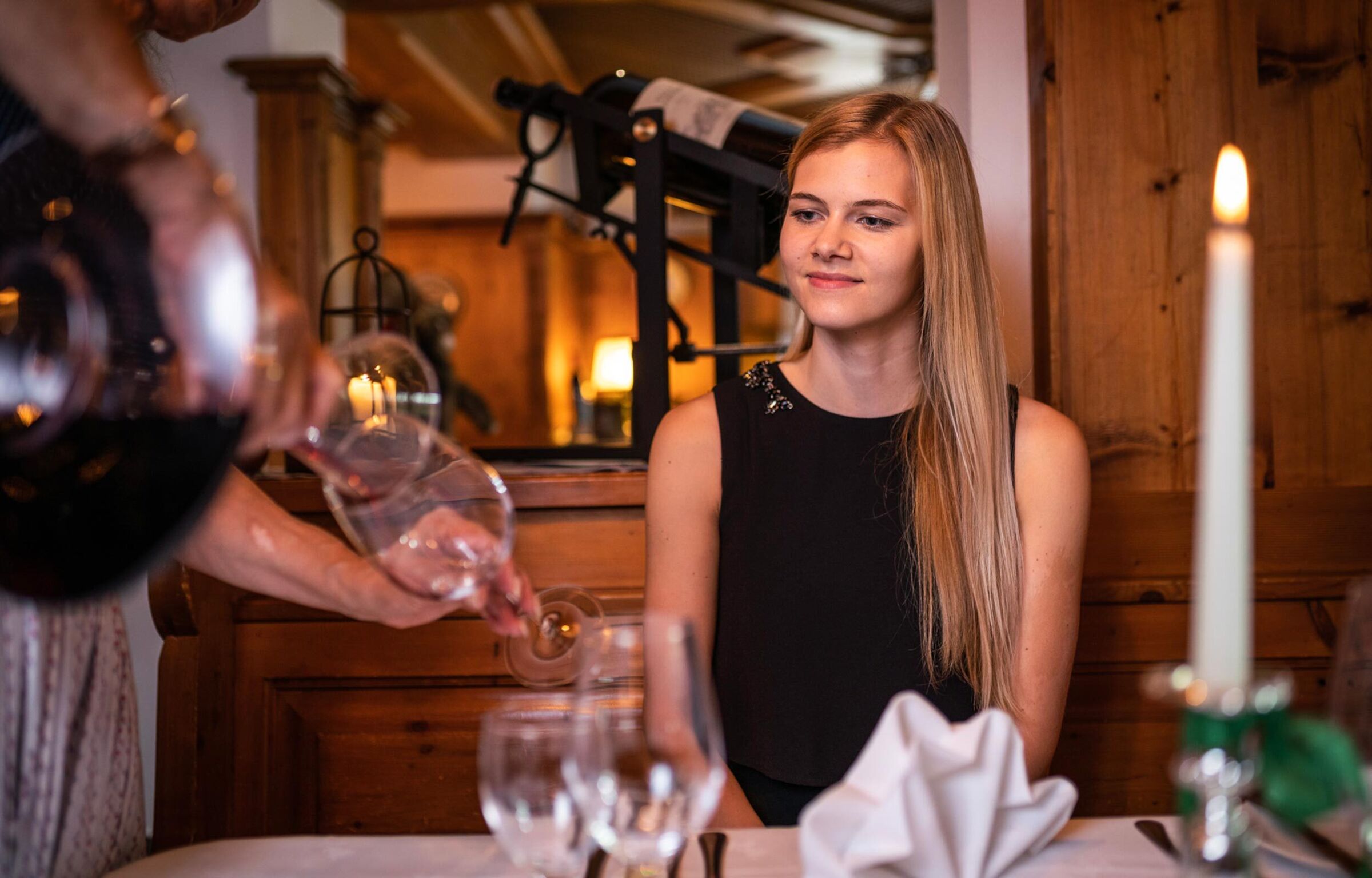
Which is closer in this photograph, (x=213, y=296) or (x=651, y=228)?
(x=213, y=296)

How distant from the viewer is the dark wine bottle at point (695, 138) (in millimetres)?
1653

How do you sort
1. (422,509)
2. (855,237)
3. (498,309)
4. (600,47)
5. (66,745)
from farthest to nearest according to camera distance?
(498,309)
(600,47)
(855,237)
(66,745)
(422,509)

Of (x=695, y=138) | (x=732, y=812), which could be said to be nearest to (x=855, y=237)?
(x=695, y=138)

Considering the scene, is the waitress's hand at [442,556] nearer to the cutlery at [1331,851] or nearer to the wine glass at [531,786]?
the wine glass at [531,786]

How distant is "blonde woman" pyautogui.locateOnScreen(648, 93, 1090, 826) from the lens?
48.6 inches

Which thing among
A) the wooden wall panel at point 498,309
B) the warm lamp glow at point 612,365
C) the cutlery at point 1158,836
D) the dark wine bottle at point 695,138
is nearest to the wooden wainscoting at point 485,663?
the dark wine bottle at point 695,138

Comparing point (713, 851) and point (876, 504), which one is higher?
point (876, 504)

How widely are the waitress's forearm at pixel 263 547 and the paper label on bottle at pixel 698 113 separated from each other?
961mm

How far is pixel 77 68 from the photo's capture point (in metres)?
0.53

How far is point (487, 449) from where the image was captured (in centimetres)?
174

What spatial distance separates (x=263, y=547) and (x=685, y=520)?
563mm

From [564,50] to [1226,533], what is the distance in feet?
17.3

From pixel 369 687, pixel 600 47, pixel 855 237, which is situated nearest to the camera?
pixel 855 237

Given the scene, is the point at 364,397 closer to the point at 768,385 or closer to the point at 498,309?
the point at 768,385
